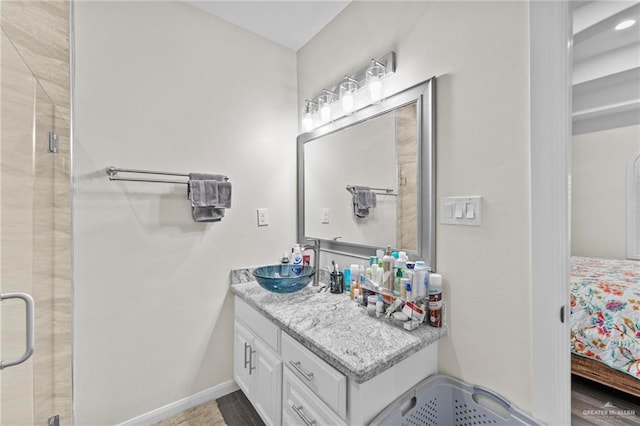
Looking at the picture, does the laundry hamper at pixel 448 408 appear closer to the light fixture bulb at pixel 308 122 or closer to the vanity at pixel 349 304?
the vanity at pixel 349 304

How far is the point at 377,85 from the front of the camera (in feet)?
4.66

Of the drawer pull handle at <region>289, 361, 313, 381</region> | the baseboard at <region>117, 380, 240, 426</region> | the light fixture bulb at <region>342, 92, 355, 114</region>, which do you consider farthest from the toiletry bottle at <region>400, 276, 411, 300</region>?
the baseboard at <region>117, 380, 240, 426</region>

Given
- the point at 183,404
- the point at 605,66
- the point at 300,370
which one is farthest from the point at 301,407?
the point at 605,66

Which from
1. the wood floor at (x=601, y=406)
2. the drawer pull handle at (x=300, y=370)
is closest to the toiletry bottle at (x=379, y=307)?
the drawer pull handle at (x=300, y=370)

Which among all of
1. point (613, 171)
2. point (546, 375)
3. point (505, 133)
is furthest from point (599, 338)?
point (613, 171)

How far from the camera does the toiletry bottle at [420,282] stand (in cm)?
112

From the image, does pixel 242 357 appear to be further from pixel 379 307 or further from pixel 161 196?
pixel 161 196

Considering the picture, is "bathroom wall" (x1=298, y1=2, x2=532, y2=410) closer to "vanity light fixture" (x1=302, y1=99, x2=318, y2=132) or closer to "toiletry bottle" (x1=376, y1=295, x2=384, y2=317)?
"toiletry bottle" (x1=376, y1=295, x2=384, y2=317)

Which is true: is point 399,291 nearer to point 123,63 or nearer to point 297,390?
point 297,390

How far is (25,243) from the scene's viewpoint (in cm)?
101

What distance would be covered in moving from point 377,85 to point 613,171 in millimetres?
3847

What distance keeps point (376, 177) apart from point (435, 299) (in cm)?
70

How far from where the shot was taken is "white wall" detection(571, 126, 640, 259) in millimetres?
3248

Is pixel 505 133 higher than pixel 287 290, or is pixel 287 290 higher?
pixel 505 133
